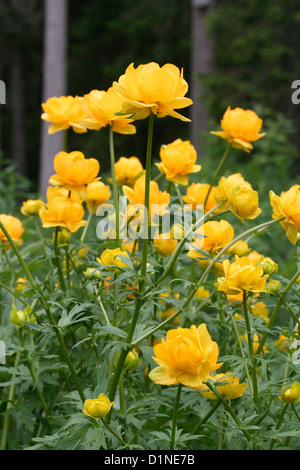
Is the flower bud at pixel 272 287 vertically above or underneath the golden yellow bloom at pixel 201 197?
underneath

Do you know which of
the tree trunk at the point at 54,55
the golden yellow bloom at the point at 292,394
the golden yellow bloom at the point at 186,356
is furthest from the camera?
the tree trunk at the point at 54,55

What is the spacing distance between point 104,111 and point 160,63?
9.67 m

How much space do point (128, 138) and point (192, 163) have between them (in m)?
9.54

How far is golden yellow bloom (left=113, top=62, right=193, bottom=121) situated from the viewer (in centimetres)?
78

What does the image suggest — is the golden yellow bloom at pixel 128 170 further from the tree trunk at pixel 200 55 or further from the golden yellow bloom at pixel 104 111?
the tree trunk at pixel 200 55

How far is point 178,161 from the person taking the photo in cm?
105

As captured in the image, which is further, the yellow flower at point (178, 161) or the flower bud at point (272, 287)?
the yellow flower at point (178, 161)

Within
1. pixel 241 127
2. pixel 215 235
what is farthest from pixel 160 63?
pixel 215 235

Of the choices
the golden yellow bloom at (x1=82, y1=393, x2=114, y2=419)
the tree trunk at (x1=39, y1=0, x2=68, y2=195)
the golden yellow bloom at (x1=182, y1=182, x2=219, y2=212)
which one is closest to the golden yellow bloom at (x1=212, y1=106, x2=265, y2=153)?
the golden yellow bloom at (x1=182, y1=182, x2=219, y2=212)

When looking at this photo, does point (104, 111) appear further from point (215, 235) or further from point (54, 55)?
point (54, 55)

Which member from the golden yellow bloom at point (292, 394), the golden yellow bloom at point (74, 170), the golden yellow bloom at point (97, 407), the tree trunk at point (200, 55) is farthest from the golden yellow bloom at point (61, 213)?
the tree trunk at point (200, 55)

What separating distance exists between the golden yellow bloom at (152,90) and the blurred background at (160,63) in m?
1.29

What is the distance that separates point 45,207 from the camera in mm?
1143

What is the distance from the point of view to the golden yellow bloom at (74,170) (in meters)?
1.05
